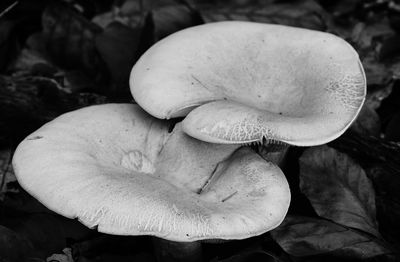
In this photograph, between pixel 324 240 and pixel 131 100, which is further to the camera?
pixel 131 100

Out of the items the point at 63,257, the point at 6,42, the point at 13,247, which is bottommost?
the point at 63,257

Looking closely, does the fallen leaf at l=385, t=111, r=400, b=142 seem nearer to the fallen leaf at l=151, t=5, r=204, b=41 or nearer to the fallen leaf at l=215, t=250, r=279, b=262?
the fallen leaf at l=215, t=250, r=279, b=262

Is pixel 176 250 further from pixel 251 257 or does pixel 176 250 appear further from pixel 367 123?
pixel 367 123

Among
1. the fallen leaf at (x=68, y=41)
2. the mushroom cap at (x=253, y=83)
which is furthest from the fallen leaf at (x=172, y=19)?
the mushroom cap at (x=253, y=83)

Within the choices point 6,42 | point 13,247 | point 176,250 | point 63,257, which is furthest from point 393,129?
point 6,42

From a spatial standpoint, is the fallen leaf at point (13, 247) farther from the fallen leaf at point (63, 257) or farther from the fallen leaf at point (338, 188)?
the fallen leaf at point (338, 188)

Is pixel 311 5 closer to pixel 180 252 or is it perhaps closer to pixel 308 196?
pixel 308 196

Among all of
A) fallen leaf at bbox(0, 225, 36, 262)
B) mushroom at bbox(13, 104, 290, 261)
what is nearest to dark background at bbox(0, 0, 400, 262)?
fallen leaf at bbox(0, 225, 36, 262)

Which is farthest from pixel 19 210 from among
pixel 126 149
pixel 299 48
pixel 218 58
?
pixel 299 48
